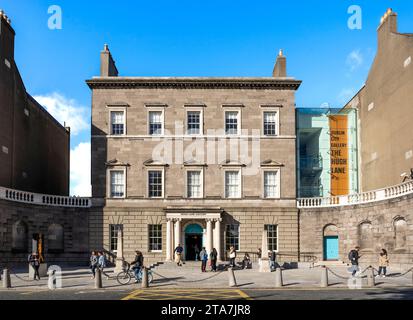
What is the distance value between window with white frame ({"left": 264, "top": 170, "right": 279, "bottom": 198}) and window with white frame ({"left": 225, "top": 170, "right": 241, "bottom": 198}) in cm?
205

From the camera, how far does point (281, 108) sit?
3925 centimetres

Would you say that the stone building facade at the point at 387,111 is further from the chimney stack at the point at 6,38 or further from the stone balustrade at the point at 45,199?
the chimney stack at the point at 6,38

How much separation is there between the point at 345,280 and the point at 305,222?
43.9ft

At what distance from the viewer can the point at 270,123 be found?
39219 mm

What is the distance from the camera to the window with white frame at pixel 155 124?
127ft

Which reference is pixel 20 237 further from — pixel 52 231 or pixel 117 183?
pixel 117 183

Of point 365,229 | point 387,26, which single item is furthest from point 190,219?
point 387,26

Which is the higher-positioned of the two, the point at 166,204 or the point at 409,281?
the point at 166,204

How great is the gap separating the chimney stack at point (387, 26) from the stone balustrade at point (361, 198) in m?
11.8

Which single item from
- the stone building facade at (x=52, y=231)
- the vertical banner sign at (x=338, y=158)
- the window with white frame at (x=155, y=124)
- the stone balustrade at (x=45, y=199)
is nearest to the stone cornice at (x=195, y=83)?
the window with white frame at (x=155, y=124)

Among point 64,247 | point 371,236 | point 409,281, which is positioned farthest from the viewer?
point 64,247

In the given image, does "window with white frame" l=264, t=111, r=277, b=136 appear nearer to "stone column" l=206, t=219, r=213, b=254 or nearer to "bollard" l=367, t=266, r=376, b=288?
"stone column" l=206, t=219, r=213, b=254
